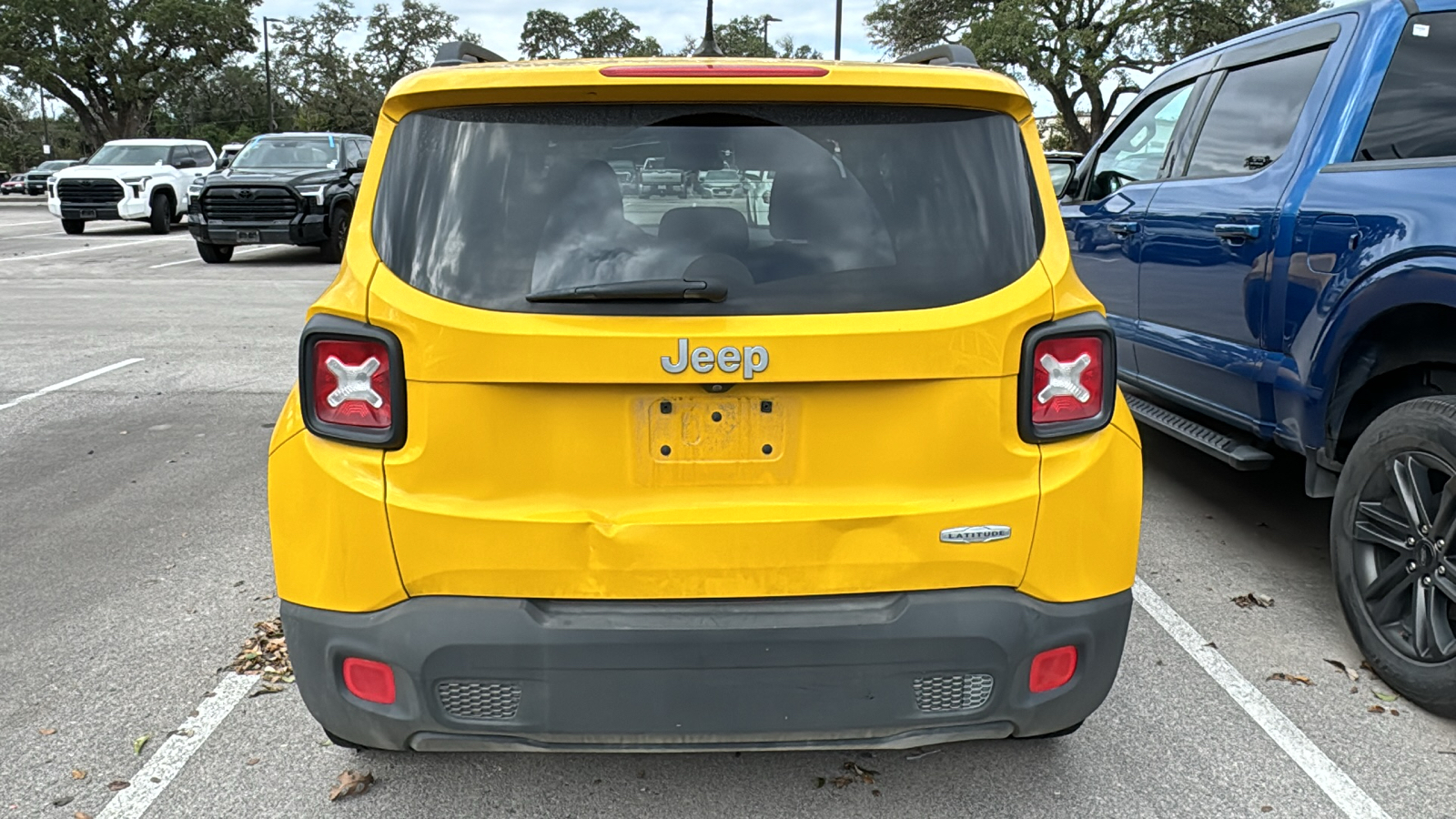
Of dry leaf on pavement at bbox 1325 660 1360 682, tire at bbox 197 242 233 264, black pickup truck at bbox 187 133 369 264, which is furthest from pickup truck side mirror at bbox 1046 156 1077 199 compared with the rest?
tire at bbox 197 242 233 264

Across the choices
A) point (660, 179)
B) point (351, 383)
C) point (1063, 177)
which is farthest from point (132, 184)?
point (660, 179)

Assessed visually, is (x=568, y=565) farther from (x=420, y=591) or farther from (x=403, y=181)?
(x=403, y=181)

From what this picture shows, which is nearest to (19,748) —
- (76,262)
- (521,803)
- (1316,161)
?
(521,803)

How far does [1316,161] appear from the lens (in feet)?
12.7

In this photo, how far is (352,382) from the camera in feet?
7.38

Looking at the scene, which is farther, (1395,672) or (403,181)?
(1395,672)

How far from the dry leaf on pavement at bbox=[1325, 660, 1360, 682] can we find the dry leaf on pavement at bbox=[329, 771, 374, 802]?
9.82 ft

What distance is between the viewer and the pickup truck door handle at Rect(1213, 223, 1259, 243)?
4.05 metres

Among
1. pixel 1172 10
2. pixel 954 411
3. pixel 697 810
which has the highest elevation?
pixel 1172 10

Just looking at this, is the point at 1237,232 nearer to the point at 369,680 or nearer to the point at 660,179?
the point at 660,179

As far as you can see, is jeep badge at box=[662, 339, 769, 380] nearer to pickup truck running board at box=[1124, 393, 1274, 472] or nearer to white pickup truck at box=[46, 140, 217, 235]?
pickup truck running board at box=[1124, 393, 1274, 472]

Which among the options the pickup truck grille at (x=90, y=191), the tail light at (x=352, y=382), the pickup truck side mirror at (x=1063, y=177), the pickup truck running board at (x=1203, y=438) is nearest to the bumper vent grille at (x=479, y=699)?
the tail light at (x=352, y=382)

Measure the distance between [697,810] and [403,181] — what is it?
5.51ft

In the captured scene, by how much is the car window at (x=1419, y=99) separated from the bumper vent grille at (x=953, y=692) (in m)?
2.72
